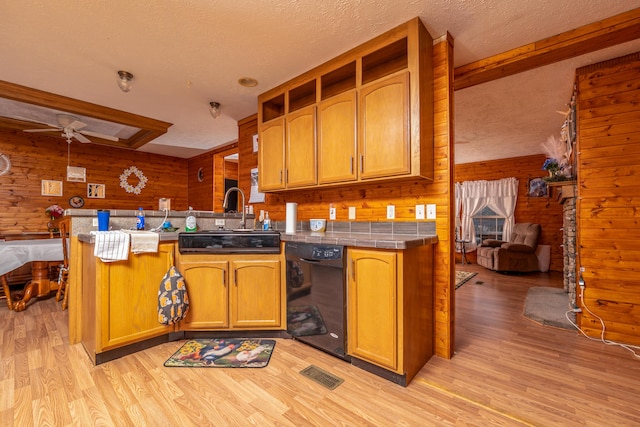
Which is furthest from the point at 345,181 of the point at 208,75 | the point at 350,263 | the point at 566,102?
the point at 566,102

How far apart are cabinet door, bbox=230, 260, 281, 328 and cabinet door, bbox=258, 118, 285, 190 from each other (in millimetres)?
894

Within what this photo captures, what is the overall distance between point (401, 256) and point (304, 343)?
119 cm

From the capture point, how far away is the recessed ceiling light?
287 centimetres

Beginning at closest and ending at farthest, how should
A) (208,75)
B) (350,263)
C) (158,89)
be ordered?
(350,263) → (208,75) → (158,89)

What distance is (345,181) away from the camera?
2.43 m

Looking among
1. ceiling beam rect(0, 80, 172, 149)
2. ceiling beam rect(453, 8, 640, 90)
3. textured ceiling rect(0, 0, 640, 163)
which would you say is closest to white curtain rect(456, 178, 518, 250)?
textured ceiling rect(0, 0, 640, 163)

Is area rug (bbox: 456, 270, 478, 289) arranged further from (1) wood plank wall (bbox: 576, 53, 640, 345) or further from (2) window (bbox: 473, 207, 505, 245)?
(1) wood plank wall (bbox: 576, 53, 640, 345)

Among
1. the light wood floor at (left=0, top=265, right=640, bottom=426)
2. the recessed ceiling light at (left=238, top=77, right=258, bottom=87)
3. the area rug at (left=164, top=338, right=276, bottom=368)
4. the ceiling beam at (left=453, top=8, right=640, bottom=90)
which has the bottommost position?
the light wood floor at (left=0, top=265, right=640, bottom=426)

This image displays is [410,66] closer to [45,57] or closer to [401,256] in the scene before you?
[401,256]

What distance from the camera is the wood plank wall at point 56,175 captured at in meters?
4.62

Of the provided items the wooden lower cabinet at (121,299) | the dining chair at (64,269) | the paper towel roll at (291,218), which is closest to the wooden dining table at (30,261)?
the dining chair at (64,269)

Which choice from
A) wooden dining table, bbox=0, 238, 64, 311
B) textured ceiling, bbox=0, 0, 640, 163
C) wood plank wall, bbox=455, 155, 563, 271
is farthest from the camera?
wood plank wall, bbox=455, 155, 563, 271

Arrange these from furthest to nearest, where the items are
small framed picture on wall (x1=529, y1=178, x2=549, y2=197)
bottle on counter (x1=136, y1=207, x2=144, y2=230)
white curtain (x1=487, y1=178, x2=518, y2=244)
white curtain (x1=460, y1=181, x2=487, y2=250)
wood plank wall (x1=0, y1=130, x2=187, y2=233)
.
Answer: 1. white curtain (x1=460, y1=181, x2=487, y2=250)
2. white curtain (x1=487, y1=178, x2=518, y2=244)
3. small framed picture on wall (x1=529, y1=178, x2=549, y2=197)
4. wood plank wall (x1=0, y1=130, x2=187, y2=233)
5. bottle on counter (x1=136, y1=207, x2=144, y2=230)

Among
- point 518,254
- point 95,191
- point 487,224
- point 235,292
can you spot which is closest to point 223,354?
point 235,292
